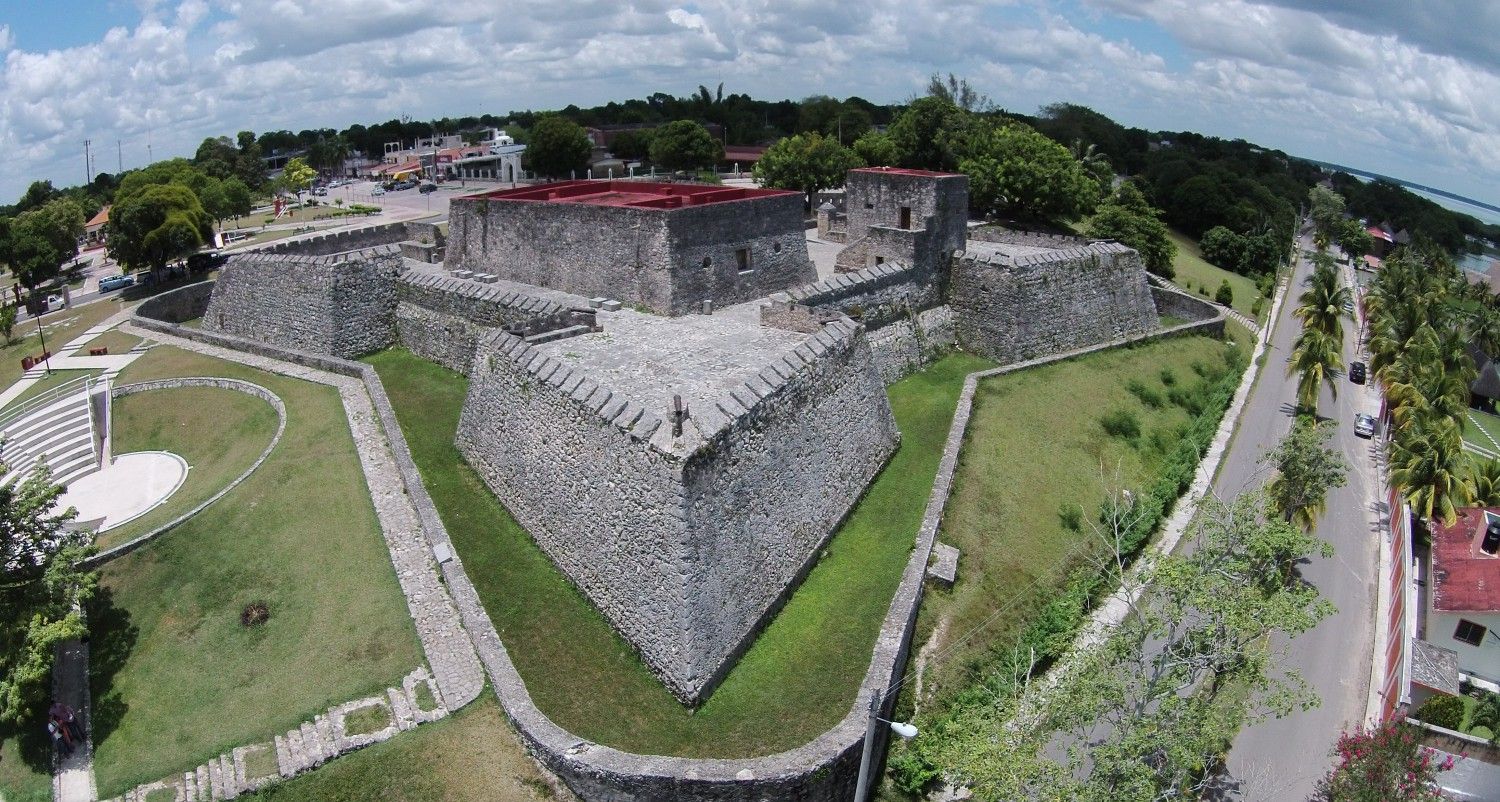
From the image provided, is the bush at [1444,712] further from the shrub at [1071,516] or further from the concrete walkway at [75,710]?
the concrete walkway at [75,710]

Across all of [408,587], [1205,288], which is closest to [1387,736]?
[408,587]

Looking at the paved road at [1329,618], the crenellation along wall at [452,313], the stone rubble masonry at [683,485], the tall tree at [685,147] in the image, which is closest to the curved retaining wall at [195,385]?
the crenellation along wall at [452,313]

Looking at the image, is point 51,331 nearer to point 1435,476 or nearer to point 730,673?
point 730,673

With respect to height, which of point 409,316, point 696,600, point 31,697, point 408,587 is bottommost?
point 31,697

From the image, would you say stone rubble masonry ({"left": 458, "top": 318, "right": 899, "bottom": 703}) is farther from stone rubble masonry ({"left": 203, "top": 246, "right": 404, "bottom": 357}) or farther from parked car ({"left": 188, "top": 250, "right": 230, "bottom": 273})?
parked car ({"left": 188, "top": 250, "right": 230, "bottom": 273})

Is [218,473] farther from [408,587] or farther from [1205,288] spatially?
[1205,288]

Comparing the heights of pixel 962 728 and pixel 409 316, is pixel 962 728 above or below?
below

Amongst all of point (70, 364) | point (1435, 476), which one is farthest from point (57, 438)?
point (1435, 476)
